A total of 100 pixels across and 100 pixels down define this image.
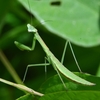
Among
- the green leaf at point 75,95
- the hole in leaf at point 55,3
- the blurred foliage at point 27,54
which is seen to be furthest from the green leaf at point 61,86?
the blurred foliage at point 27,54

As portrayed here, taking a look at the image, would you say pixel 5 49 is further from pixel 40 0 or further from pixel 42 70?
pixel 40 0

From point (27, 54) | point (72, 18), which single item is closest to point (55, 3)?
point (72, 18)

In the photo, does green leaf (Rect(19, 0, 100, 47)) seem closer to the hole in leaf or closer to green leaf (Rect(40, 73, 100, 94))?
the hole in leaf

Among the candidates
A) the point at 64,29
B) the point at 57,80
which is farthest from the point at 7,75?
the point at 57,80

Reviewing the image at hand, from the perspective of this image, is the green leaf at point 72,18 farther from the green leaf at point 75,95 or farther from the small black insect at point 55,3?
the green leaf at point 75,95

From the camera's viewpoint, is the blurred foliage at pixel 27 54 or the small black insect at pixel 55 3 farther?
the blurred foliage at pixel 27 54

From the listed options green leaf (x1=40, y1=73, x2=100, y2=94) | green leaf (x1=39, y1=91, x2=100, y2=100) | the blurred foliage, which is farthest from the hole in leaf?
green leaf (x1=39, y1=91, x2=100, y2=100)
